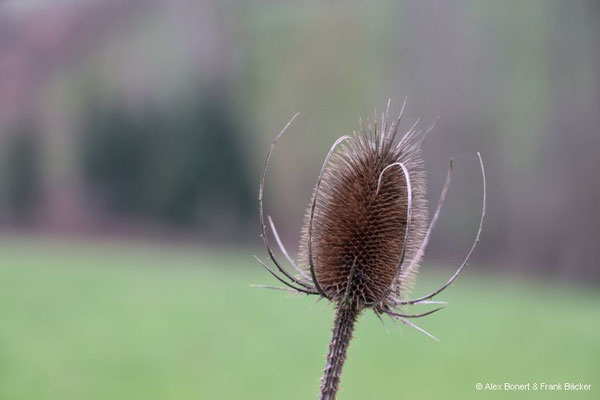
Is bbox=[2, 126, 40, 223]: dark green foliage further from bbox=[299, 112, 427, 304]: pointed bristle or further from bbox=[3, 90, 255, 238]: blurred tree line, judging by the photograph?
bbox=[299, 112, 427, 304]: pointed bristle

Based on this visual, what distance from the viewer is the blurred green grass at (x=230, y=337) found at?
12992 millimetres

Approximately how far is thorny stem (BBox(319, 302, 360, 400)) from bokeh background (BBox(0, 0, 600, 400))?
33.4 feet

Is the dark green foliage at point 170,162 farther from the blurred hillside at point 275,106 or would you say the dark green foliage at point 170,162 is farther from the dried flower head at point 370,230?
the dried flower head at point 370,230

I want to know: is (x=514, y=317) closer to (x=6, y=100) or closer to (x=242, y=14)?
(x=242, y=14)

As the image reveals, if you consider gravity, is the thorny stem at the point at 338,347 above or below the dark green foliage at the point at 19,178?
below

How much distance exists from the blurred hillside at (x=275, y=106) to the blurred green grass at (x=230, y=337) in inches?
100

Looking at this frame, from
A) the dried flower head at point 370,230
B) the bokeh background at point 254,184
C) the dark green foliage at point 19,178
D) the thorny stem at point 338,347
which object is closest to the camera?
the thorny stem at point 338,347

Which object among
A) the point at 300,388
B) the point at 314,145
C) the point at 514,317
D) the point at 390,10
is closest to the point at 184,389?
the point at 300,388

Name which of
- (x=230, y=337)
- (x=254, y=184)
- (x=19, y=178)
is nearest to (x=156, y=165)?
(x=254, y=184)

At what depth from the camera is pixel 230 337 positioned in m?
16.8

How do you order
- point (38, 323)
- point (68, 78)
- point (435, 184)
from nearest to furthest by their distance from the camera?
point (38, 323) → point (435, 184) → point (68, 78)

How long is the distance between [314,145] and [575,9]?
30.7 ft

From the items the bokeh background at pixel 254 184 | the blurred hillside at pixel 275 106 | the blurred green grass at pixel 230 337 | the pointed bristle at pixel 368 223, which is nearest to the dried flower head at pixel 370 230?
the pointed bristle at pixel 368 223

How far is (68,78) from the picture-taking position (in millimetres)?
30312
